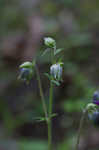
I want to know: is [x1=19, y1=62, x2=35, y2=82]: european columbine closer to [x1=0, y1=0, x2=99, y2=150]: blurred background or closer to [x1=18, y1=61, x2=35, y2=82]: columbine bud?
[x1=18, y1=61, x2=35, y2=82]: columbine bud

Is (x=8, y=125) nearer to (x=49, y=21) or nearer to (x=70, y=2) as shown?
(x=49, y=21)

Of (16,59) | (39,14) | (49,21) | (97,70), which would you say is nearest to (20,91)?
(16,59)

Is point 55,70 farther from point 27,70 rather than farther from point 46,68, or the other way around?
point 46,68

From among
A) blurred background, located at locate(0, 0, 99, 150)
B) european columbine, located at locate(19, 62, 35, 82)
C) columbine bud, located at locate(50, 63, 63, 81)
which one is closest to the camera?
columbine bud, located at locate(50, 63, 63, 81)

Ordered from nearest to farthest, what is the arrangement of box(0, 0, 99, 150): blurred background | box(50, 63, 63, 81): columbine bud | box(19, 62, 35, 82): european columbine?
box(50, 63, 63, 81): columbine bud < box(19, 62, 35, 82): european columbine < box(0, 0, 99, 150): blurred background

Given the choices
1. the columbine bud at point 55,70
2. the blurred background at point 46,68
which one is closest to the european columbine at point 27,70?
the columbine bud at point 55,70

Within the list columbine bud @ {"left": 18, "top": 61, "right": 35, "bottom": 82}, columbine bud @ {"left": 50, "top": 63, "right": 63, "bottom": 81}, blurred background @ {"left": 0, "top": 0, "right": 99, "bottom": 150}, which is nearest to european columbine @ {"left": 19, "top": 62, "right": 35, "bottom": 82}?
columbine bud @ {"left": 18, "top": 61, "right": 35, "bottom": 82}

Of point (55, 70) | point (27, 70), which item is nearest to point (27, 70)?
point (27, 70)

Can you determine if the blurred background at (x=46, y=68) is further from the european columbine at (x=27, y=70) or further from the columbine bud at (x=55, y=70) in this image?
the columbine bud at (x=55, y=70)
